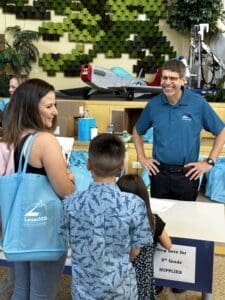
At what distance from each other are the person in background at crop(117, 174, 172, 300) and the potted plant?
478cm

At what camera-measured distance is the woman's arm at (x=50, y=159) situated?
1394 millimetres

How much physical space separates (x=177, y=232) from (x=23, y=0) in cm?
565

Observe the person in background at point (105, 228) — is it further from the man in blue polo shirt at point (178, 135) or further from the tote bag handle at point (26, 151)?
the man in blue polo shirt at point (178, 135)

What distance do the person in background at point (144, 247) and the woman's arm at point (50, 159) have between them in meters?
0.26

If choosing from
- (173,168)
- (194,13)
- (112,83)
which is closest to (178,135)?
(173,168)

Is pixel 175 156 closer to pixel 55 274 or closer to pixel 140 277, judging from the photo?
pixel 140 277

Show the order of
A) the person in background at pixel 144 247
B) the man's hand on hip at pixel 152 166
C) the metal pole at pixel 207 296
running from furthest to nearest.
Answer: the man's hand on hip at pixel 152 166
the metal pole at pixel 207 296
the person in background at pixel 144 247

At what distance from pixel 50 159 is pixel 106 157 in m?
0.21

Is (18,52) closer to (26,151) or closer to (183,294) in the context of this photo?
(183,294)

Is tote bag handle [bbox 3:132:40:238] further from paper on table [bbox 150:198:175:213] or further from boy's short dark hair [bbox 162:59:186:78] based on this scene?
boy's short dark hair [bbox 162:59:186:78]

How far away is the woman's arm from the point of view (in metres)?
1.39

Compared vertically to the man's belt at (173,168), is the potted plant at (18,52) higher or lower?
higher

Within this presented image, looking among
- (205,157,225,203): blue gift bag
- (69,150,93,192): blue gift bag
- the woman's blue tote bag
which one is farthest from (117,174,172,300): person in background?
→ (205,157,225,203): blue gift bag

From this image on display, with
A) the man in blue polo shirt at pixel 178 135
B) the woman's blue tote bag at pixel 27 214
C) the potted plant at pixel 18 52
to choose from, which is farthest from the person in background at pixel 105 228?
the potted plant at pixel 18 52
